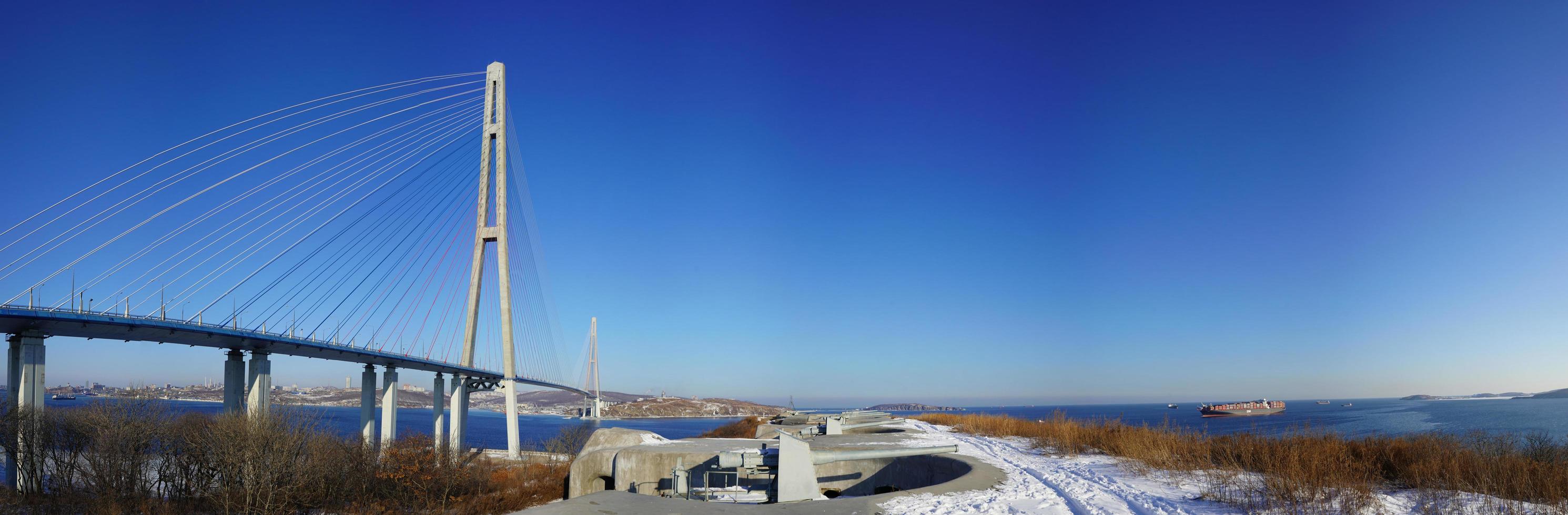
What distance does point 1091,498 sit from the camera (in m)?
11.6

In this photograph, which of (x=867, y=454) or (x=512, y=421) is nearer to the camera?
(x=867, y=454)

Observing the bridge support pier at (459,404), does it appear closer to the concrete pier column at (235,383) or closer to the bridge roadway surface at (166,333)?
the bridge roadway surface at (166,333)

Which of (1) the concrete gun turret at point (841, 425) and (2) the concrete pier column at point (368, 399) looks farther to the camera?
(2) the concrete pier column at point (368, 399)

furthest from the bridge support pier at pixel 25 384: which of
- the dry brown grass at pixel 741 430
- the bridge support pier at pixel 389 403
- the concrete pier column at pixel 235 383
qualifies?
the dry brown grass at pixel 741 430

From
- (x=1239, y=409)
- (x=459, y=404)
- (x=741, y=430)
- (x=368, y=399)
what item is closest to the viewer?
(x=368, y=399)

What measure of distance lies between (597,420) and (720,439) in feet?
325

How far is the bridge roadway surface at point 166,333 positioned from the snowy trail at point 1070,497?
2308 cm

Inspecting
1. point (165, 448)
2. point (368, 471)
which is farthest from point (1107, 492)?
point (165, 448)

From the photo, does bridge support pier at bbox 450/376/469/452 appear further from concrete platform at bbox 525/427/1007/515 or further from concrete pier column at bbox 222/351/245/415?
concrete platform at bbox 525/427/1007/515

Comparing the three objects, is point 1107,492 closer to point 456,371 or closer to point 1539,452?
point 1539,452

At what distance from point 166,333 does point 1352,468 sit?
31070 millimetres

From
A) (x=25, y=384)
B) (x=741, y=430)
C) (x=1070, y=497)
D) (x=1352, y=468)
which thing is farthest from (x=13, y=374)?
(x=741, y=430)

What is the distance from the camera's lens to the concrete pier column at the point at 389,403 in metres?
34.4

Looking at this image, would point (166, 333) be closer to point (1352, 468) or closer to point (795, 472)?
point (795, 472)
